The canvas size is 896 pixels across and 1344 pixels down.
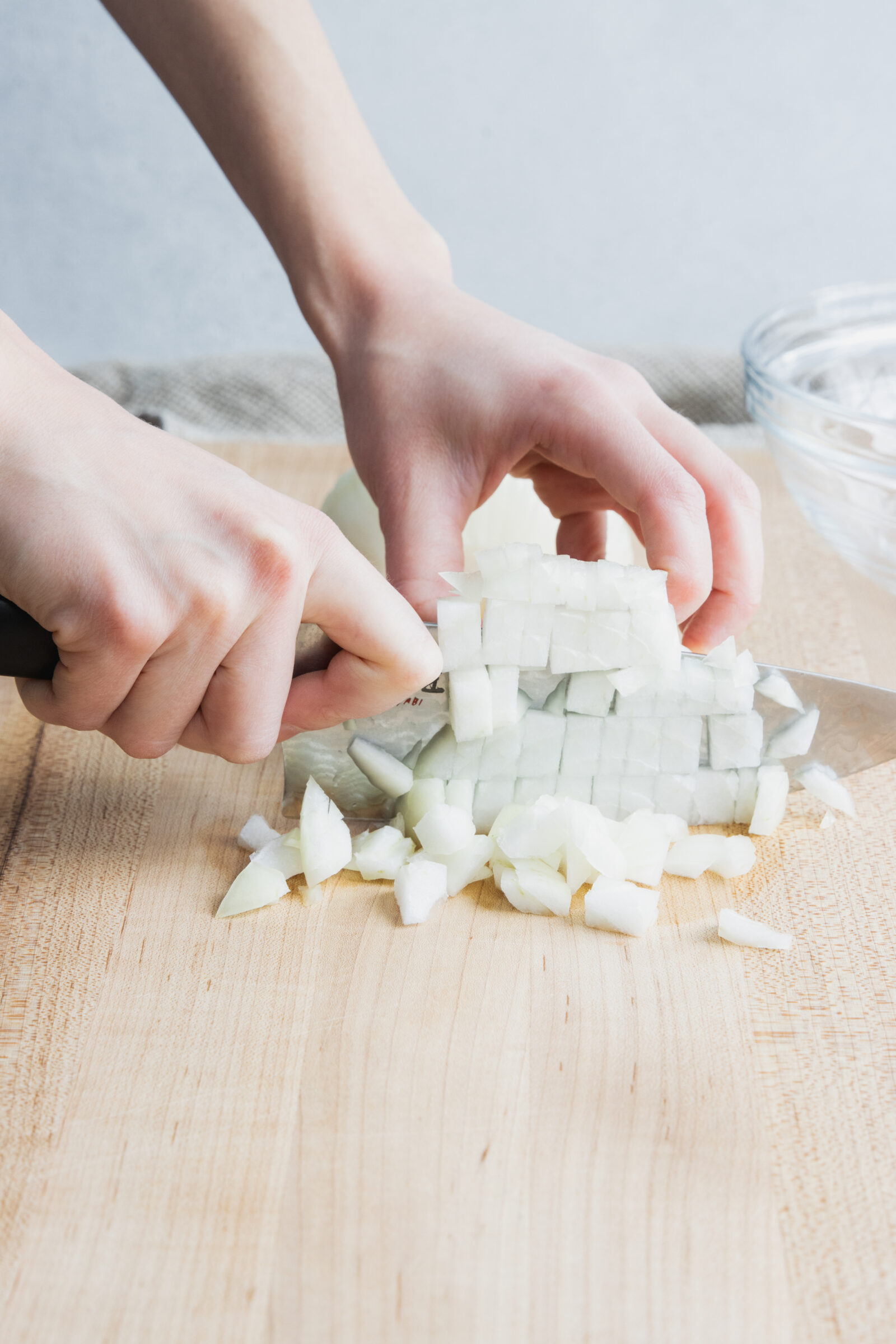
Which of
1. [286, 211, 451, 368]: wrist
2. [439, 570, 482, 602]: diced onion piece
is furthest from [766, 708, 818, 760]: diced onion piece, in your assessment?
[286, 211, 451, 368]: wrist

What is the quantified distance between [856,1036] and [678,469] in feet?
1.59

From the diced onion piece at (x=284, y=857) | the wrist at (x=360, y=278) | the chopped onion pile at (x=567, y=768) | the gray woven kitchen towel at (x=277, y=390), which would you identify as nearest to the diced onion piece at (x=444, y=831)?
the chopped onion pile at (x=567, y=768)

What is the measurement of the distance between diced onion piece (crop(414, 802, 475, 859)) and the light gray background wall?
2000 millimetres

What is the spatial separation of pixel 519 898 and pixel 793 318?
106cm

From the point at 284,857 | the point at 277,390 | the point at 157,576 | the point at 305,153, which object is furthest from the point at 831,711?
the point at 277,390

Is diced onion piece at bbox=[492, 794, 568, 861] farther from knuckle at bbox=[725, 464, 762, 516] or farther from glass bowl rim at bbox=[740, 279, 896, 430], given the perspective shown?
glass bowl rim at bbox=[740, 279, 896, 430]

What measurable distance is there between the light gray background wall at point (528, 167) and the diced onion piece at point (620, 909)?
209 cm

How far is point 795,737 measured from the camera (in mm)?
1004

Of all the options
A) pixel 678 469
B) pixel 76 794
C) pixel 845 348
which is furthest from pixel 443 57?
pixel 76 794

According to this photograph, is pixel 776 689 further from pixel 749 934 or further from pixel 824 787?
pixel 749 934

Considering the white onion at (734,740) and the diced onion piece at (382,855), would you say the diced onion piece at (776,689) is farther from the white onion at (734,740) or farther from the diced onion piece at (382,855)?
the diced onion piece at (382,855)

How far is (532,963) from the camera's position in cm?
87

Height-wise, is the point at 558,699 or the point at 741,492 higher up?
the point at 741,492

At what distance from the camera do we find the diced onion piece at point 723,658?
961mm
